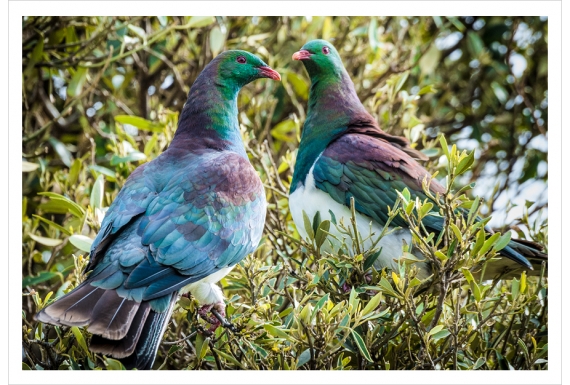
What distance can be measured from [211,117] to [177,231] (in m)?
0.71

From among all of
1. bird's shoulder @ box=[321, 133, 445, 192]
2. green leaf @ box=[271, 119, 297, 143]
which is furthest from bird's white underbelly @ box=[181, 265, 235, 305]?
green leaf @ box=[271, 119, 297, 143]

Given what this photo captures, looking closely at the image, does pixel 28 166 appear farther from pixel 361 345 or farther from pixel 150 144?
→ pixel 361 345

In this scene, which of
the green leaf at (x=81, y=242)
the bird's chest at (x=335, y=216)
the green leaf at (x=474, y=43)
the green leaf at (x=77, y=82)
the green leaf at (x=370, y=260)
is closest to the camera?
the green leaf at (x=370, y=260)

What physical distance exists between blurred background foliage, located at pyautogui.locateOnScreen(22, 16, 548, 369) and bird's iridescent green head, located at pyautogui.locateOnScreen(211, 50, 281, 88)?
372mm

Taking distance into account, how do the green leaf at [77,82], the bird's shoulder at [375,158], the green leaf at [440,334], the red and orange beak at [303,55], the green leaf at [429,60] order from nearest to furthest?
the green leaf at [440,334] < the bird's shoulder at [375,158] < the red and orange beak at [303,55] < the green leaf at [77,82] < the green leaf at [429,60]

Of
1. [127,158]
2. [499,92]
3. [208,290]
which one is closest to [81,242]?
[127,158]

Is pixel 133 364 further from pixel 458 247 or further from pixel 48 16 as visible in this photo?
pixel 48 16

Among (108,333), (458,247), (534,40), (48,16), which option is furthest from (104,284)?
(534,40)

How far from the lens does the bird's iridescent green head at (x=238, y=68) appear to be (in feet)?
11.3

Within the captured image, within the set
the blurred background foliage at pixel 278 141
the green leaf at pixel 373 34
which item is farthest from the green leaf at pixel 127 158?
the green leaf at pixel 373 34

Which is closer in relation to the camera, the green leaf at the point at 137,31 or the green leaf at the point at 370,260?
the green leaf at the point at 370,260

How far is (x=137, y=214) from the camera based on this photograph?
2920mm

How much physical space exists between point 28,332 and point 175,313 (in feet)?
1.97

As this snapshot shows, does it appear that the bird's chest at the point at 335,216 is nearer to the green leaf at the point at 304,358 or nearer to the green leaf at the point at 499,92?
the green leaf at the point at 304,358
